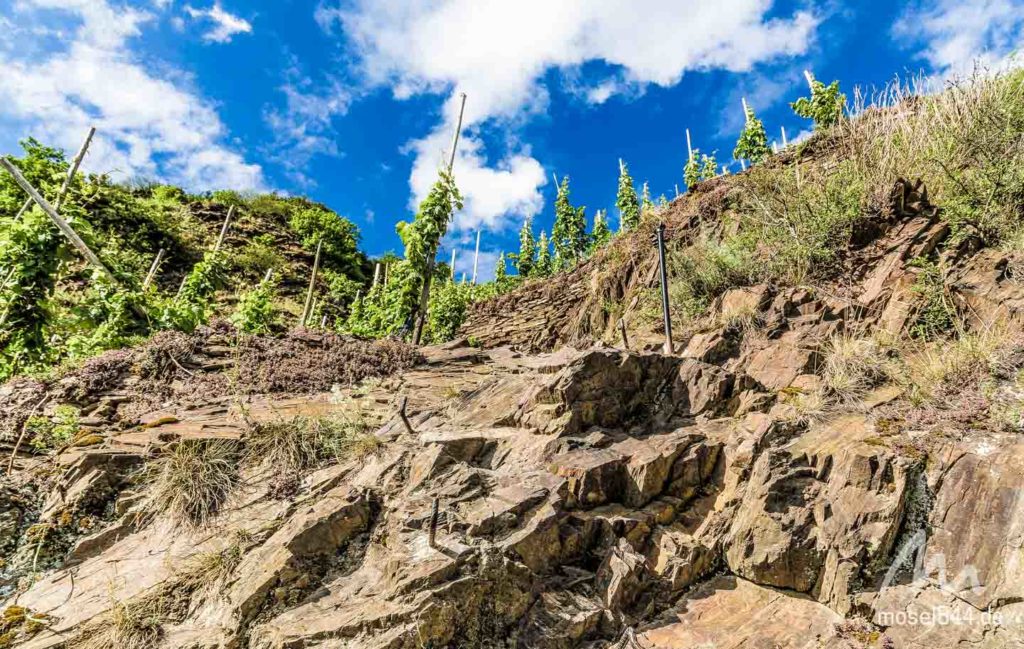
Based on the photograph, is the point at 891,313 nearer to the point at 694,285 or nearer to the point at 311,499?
the point at 694,285

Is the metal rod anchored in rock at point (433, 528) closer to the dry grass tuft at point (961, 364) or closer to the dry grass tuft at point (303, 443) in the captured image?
the dry grass tuft at point (303, 443)

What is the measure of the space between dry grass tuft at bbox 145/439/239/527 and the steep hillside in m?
Answer: 0.03

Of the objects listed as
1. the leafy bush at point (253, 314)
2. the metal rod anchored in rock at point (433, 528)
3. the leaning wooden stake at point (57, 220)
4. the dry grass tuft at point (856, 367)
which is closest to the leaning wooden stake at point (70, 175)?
the leaning wooden stake at point (57, 220)

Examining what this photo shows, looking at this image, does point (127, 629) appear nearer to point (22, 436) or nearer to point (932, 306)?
point (22, 436)

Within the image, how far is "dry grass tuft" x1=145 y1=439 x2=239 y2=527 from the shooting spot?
5051 millimetres

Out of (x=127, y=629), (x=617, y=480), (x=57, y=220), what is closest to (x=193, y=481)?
(x=127, y=629)

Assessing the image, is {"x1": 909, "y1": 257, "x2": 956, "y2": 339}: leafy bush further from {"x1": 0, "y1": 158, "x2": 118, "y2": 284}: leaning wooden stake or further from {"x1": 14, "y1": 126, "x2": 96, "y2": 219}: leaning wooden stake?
{"x1": 14, "y1": 126, "x2": 96, "y2": 219}: leaning wooden stake

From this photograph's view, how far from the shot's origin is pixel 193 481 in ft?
17.2

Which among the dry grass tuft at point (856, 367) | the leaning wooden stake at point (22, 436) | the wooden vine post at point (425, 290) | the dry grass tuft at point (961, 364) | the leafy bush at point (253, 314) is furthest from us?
the wooden vine post at point (425, 290)

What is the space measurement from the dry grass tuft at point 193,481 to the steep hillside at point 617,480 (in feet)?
0.10

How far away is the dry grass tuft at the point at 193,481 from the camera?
5.05m

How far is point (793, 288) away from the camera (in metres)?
7.79

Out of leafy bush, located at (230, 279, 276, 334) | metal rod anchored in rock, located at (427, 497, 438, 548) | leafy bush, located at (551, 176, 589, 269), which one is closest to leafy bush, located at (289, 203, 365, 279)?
leafy bush, located at (551, 176, 589, 269)

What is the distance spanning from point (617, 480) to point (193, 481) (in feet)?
15.9
